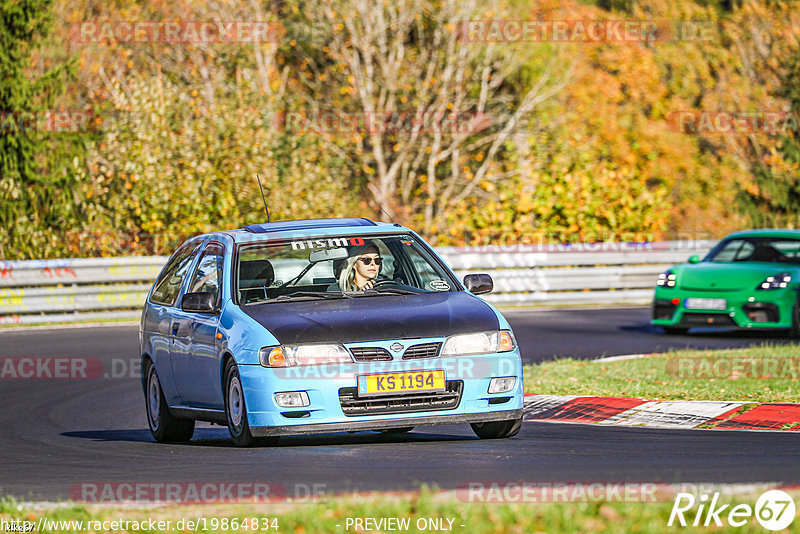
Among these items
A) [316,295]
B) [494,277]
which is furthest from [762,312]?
[316,295]

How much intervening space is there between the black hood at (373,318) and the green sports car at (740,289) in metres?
9.43

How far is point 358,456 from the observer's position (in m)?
8.34

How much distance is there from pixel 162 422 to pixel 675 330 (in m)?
10.6

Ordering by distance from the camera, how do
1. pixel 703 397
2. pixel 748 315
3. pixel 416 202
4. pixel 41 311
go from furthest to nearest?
pixel 416 202 < pixel 41 311 < pixel 748 315 < pixel 703 397

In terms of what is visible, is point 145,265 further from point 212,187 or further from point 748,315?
point 748,315

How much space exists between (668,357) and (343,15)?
2123 centimetres

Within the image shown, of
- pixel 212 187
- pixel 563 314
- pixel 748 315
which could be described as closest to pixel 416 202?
pixel 212 187

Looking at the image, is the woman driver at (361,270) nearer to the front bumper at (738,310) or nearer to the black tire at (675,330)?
the front bumper at (738,310)

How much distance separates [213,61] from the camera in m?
37.3

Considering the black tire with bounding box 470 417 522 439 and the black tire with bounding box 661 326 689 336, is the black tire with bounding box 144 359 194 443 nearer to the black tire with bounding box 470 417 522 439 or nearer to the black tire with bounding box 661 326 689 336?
the black tire with bounding box 470 417 522 439

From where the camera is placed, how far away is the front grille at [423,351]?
854 cm

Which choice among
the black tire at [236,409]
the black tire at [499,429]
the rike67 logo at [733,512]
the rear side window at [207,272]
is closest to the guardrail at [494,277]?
the rear side window at [207,272]

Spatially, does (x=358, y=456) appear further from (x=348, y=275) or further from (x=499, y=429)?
(x=348, y=275)

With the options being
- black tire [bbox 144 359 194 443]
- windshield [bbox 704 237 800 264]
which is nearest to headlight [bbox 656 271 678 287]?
windshield [bbox 704 237 800 264]
